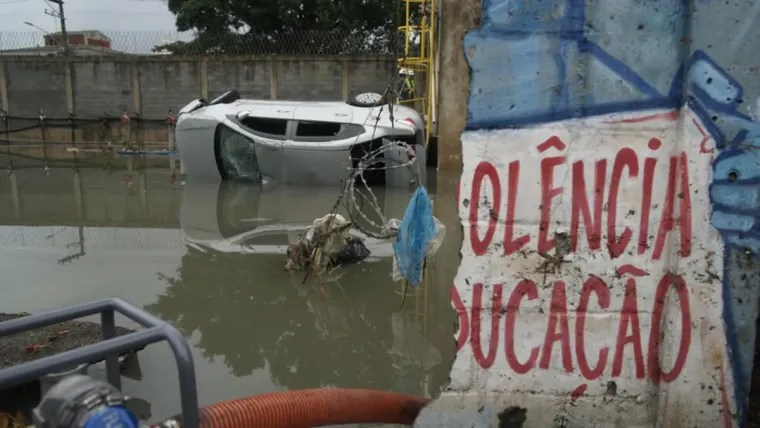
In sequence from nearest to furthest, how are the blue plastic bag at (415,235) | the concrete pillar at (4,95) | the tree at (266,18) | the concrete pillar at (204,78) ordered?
1. the blue plastic bag at (415,235)
2. the concrete pillar at (204,78)
3. the concrete pillar at (4,95)
4. the tree at (266,18)

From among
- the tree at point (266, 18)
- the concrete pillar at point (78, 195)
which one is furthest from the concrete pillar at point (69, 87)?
the concrete pillar at point (78, 195)

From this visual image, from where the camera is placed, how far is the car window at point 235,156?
1266 centimetres

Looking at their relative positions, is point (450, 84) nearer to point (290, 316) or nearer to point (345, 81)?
point (345, 81)

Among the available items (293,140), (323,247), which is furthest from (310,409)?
(293,140)

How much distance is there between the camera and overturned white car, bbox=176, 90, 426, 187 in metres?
12.2

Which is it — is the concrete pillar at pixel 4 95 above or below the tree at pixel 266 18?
below

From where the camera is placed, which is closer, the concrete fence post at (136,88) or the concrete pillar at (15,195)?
the concrete pillar at (15,195)

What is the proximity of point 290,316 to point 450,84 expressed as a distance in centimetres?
1033

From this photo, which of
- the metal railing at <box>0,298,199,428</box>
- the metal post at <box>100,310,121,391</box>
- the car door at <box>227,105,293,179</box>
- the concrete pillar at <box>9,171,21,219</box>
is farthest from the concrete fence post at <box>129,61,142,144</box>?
the metal railing at <box>0,298,199,428</box>

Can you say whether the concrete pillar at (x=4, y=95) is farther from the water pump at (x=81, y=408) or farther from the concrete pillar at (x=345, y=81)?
the water pump at (x=81, y=408)

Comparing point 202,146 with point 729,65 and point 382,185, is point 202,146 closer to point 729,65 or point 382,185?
point 382,185

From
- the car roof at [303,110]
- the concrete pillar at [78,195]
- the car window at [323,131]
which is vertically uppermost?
the car roof at [303,110]

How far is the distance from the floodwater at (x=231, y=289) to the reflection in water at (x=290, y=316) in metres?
0.01

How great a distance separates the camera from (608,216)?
2.54 m
